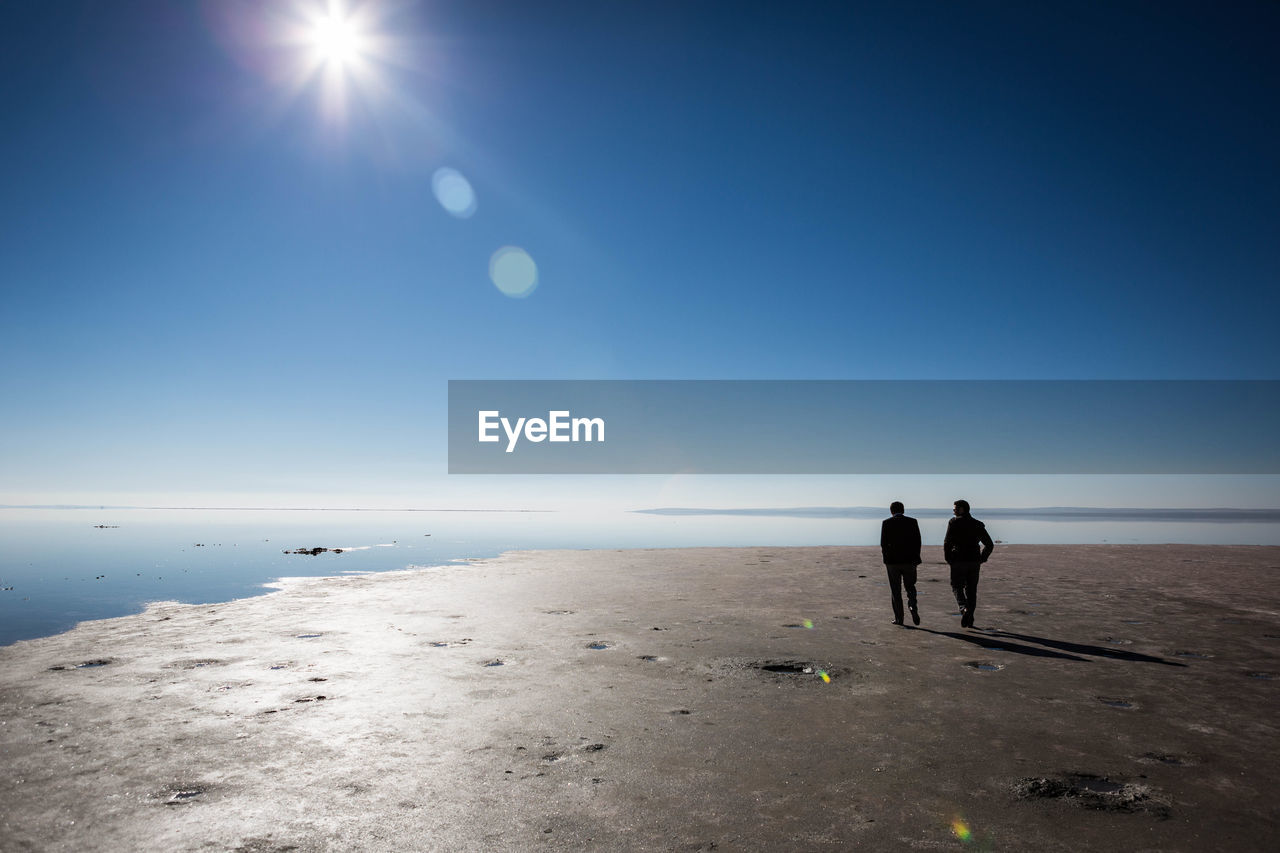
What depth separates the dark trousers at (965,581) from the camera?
11.8 m

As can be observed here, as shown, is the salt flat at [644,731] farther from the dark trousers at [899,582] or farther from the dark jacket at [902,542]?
the dark jacket at [902,542]

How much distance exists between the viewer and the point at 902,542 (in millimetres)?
12406

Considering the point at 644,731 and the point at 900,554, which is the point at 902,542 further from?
the point at 644,731

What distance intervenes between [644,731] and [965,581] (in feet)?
27.1

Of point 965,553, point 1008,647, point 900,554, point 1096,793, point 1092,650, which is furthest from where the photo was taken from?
point 900,554

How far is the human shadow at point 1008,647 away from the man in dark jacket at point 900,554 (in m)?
0.63

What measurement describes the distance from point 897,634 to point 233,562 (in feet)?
94.9

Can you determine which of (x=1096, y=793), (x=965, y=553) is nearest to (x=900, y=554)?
(x=965, y=553)

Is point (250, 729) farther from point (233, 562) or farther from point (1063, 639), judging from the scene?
point (233, 562)

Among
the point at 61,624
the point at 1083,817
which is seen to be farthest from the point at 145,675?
the point at 1083,817

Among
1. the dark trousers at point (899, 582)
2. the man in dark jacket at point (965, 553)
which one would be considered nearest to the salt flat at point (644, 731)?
the dark trousers at point (899, 582)

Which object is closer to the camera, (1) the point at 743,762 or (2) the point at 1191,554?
(1) the point at 743,762

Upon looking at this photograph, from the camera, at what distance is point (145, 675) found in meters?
8.60

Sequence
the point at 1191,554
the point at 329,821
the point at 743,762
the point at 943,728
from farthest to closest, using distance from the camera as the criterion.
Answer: the point at 1191,554, the point at 943,728, the point at 743,762, the point at 329,821
